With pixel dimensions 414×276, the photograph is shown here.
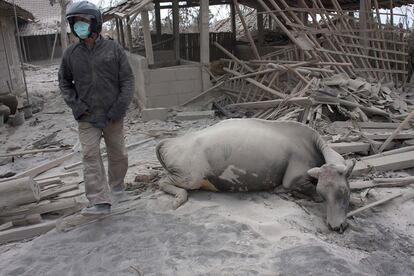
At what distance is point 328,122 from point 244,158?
3.28 m

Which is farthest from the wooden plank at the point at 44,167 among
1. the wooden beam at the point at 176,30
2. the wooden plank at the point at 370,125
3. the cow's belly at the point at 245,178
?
the wooden beam at the point at 176,30

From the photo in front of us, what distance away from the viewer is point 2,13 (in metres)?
15.5

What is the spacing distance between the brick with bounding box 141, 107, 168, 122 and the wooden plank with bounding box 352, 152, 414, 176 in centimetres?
558

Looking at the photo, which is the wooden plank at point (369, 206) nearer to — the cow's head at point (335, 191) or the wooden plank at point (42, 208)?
the cow's head at point (335, 191)

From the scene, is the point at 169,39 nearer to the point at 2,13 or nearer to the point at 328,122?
the point at 2,13

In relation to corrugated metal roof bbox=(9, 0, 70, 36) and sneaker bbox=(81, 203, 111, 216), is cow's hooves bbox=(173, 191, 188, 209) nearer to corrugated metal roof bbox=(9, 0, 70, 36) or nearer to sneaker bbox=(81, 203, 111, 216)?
sneaker bbox=(81, 203, 111, 216)

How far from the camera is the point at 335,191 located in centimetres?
438

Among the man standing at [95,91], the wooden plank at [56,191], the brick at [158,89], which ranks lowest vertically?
the wooden plank at [56,191]

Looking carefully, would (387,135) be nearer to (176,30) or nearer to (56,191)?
(56,191)

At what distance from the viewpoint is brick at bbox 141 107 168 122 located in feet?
34.0

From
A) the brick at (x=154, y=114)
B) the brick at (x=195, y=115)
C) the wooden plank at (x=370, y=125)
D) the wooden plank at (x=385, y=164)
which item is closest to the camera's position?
the wooden plank at (x=385, y=164)

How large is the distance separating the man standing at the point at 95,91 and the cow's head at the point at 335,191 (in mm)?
2261

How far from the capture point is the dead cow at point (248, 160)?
5031mm

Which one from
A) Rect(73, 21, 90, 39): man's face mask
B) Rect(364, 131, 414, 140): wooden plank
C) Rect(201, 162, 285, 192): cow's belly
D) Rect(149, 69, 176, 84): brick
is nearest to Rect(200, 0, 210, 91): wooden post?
Rect(149, 69, 176, 84): brick
